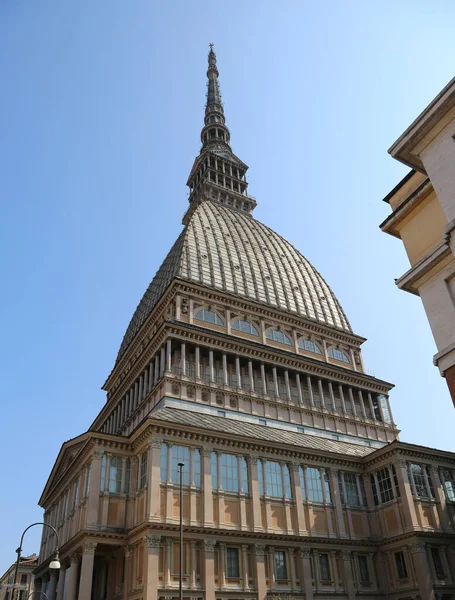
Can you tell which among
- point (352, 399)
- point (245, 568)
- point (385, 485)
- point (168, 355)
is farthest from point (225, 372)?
point (245, 568)

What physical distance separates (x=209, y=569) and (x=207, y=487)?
5.92 m

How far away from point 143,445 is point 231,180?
70628mm

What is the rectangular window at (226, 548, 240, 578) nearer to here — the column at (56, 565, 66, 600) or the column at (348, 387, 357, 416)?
the column at (56, 565, 66, 600)

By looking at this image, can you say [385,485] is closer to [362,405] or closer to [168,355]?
[362,405]

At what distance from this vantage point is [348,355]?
2896 inches

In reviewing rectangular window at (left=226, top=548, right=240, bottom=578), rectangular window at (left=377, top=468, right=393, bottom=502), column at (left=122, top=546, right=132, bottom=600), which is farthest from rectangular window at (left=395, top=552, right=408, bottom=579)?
column at (left=122, top=546, right=132, bottom=600)

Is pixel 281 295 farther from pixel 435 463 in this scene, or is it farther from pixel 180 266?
pixel 435 463

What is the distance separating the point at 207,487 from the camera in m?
42.4

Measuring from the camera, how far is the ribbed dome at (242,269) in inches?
2798

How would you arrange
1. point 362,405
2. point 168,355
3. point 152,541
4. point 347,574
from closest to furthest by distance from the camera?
point 152,541
point 347,574
point 168,355
point 362,405

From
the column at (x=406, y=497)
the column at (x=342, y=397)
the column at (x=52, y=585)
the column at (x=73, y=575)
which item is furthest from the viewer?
the column at (x=342, y=397)

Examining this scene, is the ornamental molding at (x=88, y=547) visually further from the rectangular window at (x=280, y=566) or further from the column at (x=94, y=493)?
the rectangular window at (x=280, y=566)

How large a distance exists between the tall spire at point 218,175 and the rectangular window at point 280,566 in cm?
6724

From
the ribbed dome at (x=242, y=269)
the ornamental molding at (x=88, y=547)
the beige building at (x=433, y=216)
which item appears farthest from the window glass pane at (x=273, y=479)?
the beige building at (x=433, y=216)
